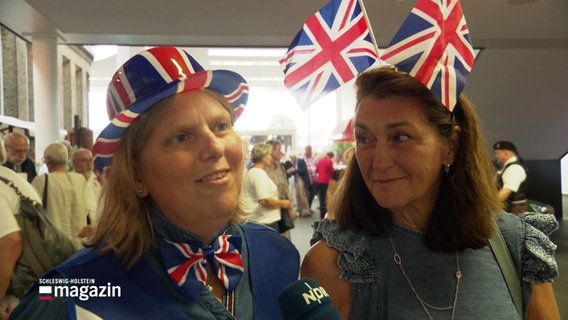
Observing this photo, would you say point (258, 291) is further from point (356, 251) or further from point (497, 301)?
point (497, 301)

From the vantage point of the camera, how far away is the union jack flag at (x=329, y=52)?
1.54 m

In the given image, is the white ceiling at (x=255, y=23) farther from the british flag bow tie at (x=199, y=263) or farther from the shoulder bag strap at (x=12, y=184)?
the british flag bow tie at (x=199, y=263)

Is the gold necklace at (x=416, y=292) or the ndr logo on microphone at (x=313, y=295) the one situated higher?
the ndr logo on microphone at (x=313, y=295)

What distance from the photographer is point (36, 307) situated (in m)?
1.02

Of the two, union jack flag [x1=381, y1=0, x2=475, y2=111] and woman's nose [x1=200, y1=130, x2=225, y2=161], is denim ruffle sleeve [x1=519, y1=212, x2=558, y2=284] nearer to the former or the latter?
union jack flag [x1=381, y1=0, x2=475, y2=111]

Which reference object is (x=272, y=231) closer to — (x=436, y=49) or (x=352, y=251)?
(x=352, y=251)

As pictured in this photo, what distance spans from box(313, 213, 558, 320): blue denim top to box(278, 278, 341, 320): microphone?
468 mm

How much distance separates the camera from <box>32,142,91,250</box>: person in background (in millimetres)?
3590

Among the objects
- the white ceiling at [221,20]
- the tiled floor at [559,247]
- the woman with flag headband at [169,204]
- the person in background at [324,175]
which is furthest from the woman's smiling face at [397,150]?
the person in background at [324,175]

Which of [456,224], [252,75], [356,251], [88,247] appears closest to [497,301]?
[456,224]

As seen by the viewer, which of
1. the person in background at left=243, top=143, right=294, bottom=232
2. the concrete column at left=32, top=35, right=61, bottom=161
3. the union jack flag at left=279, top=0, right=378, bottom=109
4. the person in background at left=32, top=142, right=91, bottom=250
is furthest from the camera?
the concrete column at left=32, top=35, right=61, bottom=161

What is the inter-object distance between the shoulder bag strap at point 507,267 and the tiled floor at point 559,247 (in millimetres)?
3228

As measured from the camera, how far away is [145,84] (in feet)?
3.97

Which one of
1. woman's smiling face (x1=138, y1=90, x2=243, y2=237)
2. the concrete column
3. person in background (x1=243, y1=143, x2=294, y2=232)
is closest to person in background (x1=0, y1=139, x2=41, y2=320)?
woman's smiling face (x1=138, y1=90, x2=243, y2=237)
